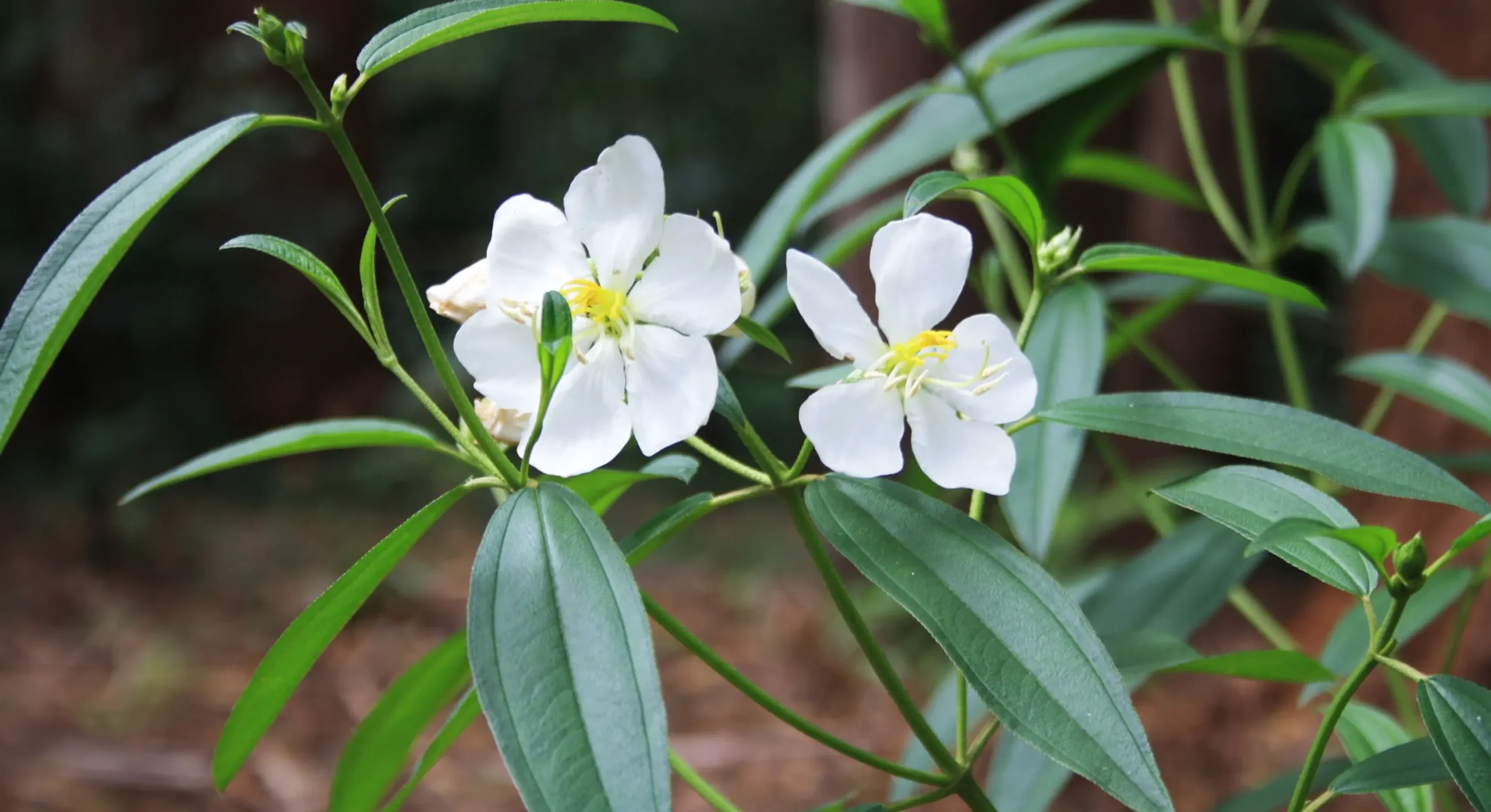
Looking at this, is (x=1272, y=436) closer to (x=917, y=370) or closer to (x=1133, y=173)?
(x=917, y=370)

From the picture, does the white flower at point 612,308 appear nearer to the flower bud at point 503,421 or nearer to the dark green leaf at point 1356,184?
the flower bud at point 503,421

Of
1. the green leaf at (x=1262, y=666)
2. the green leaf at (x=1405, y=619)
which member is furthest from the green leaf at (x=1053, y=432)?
the green leaf at (x=1405, y=619)

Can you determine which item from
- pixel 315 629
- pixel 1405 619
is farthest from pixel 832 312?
pixel 1405 619

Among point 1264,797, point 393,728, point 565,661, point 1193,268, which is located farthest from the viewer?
point 1264,797

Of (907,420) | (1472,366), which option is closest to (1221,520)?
(907,420)

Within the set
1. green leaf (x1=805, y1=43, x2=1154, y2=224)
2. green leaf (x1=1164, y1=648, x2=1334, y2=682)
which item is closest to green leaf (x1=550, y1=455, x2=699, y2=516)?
green leaf (x1=1164, y1=648, x2=1334, y2=682)

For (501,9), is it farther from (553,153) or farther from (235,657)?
(553,153)

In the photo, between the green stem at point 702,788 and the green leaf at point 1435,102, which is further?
the green leaf at point 1435,102
